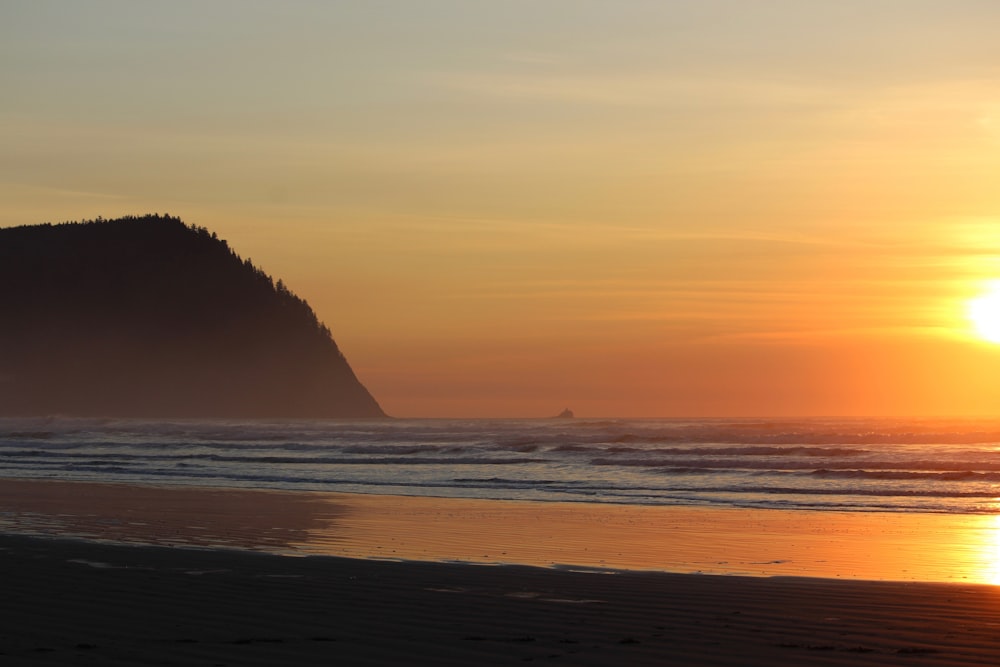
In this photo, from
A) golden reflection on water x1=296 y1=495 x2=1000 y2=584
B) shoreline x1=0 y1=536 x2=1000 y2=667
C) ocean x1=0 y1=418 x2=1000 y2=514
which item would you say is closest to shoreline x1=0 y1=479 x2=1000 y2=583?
golden reflection on water x1=296 y1=495 x2=1000 y2=584

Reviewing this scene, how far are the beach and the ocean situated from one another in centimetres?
1049

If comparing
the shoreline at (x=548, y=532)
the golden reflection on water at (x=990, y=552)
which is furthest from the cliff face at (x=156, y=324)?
the golden reflection on water at (x=990, y=552)

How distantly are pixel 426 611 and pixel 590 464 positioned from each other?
27.0 m

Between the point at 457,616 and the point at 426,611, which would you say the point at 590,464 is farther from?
the point at 457,616

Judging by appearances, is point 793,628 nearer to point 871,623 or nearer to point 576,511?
point 871,623

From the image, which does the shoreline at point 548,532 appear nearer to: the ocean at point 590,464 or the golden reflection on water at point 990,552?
the golden reflection on water at point 990,552

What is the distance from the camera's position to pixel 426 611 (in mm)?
8875

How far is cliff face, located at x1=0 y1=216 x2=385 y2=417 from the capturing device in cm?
12062

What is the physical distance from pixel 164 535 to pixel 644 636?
30.1 feet

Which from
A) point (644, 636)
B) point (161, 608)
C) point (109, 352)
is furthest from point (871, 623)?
point (109, 352)

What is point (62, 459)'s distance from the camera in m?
40.3

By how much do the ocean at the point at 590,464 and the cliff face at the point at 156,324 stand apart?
208 feet

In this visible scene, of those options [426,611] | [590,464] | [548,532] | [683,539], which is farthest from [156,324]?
[426,611]

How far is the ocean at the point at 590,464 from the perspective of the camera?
2473cm
